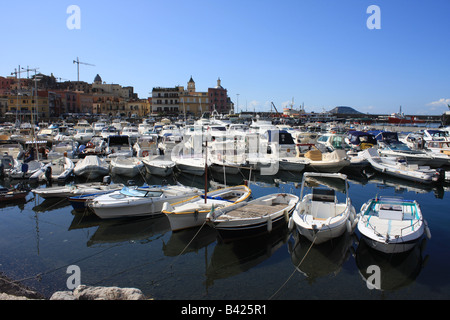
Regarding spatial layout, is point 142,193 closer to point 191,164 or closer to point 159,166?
point 159,166

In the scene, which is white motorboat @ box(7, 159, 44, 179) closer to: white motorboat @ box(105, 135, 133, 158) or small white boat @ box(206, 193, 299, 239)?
white motorboat @ box(105, 135, 133, 158)

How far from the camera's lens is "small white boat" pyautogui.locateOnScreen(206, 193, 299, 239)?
11852 millimetres

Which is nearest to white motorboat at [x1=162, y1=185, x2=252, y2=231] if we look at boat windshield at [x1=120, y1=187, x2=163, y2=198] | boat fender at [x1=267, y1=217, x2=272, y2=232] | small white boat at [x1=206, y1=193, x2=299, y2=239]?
small white boat at [x1=206, y1=193, x2=299, y2=239]

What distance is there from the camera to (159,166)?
946 inches

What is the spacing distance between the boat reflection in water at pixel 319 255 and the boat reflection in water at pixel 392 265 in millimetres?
528

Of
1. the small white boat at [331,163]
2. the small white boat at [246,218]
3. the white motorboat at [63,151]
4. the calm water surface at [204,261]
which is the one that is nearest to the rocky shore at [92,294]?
the calm water surface at [204,261]

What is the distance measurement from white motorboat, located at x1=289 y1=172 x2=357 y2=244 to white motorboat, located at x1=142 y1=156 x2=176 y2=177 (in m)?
12.5

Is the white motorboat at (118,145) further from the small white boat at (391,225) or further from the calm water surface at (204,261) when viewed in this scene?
the small white boat at (391,225)

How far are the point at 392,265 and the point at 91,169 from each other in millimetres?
18509

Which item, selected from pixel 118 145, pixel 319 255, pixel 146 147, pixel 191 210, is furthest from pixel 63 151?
pixel 319 255

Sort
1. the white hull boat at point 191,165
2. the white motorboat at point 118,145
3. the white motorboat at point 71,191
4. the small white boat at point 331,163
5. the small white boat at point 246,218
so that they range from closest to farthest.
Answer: the small white boat at point 246,218, the white motorboat at point 71,191, the small white boat at point 331,163, the white hull boat at point 191,165, the white motorboat at point 118,145

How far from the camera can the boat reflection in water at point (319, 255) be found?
10432mm

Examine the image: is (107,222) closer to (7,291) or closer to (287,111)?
(7,291)
